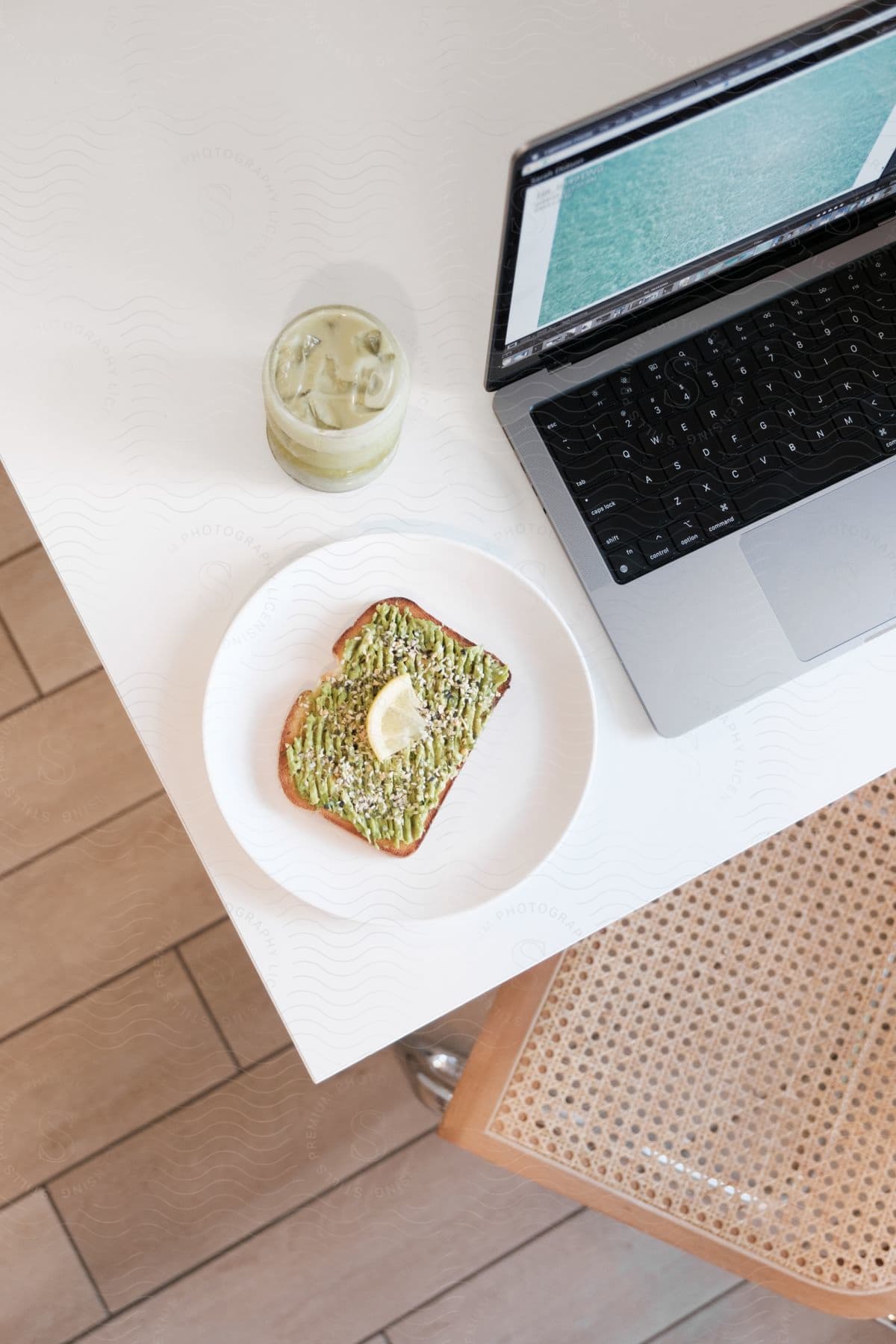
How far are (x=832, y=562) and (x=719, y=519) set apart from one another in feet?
0.32

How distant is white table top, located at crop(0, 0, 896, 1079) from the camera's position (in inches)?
29.6

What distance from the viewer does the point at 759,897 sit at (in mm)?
Result: 975

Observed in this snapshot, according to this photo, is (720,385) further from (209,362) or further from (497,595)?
(209,362)

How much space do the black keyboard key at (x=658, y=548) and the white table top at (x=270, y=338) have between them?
60 millimetres

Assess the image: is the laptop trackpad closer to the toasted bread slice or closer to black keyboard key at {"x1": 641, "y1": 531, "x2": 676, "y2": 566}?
black keyboard key at {"x1": 641, "y1": 531, "x2": 676, "y2": 566}

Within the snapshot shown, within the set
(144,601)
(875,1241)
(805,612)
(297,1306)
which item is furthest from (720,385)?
(297,1306)

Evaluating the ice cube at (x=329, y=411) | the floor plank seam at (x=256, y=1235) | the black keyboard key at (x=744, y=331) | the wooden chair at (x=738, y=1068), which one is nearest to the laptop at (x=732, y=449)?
the black keyboard key at (x=744, y=331)

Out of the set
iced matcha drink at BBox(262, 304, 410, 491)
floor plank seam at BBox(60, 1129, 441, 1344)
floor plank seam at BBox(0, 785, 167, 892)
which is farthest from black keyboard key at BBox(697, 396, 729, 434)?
floor plank seam at BBox(60, 1129, 441, 1344)

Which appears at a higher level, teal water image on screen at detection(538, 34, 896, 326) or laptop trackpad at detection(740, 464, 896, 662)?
teal water image on screen at detection(538, 34, 896, 326)

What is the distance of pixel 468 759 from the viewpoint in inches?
29.8

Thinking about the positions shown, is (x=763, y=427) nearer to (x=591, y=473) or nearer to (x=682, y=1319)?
(x=591, y=473)

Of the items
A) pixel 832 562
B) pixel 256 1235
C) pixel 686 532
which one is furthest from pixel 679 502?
pixel 256 1235

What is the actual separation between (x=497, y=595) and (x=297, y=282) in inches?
11.1

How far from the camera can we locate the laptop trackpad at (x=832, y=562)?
30.7 inches
